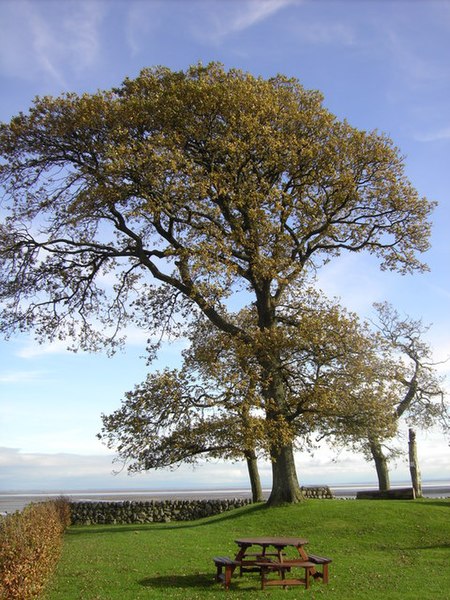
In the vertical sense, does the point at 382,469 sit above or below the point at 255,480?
above

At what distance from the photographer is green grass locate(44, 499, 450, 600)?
45.8ft

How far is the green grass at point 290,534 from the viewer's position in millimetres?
13961

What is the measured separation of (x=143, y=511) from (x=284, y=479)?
10.7 meters

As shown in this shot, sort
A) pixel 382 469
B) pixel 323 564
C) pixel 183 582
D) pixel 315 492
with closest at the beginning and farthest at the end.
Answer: pixel 323 564
pixel 183 582
pixel 315 492
pixel 382 469

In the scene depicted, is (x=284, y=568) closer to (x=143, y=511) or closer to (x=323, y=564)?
(x=323, y=564)

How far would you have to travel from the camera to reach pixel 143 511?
113 ft

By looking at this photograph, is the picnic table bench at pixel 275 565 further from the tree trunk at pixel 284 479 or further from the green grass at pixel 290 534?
the tree trunk at pixel 284 479

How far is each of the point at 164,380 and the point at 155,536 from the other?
5.91 meters

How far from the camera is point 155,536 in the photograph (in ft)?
77.9

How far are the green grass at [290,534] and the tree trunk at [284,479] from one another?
2.39 feet

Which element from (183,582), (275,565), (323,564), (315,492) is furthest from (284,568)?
(315,492)

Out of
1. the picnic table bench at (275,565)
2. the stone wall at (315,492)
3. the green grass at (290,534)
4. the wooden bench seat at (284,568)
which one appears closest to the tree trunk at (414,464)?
the green grass at (290,534)

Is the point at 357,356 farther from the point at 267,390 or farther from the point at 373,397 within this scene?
the point at 267,390

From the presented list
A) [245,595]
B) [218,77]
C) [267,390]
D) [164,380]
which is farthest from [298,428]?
[218,77]
